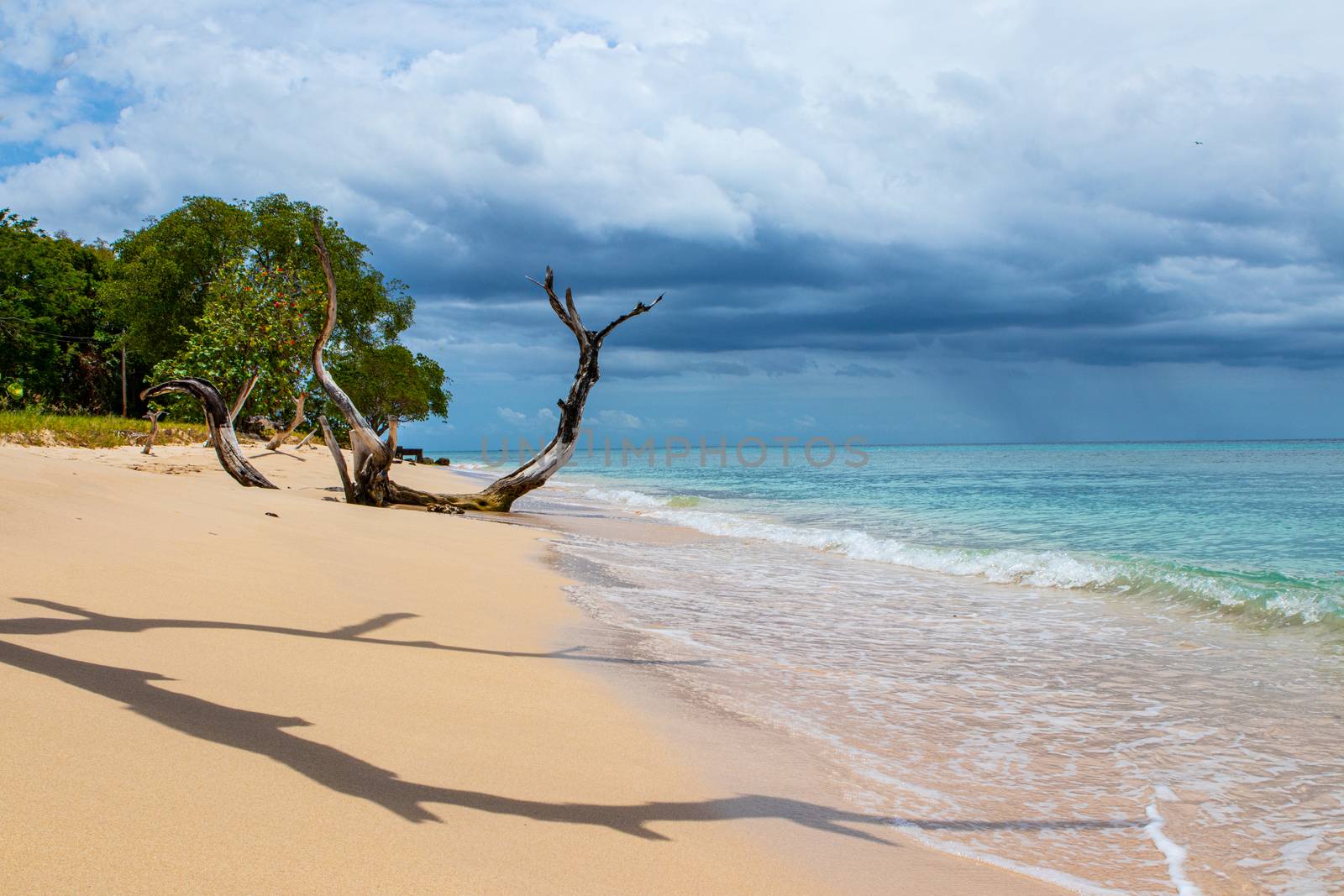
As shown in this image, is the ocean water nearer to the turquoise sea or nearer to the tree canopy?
the turquoise sea

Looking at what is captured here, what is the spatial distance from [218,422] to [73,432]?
42.1 feet

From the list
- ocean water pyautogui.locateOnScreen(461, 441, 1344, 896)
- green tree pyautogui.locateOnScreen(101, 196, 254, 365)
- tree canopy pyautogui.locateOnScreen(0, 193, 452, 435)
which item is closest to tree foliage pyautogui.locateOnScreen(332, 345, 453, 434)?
tree canopy pyautogui.locateOnScreen(0, 193, 452, 435)

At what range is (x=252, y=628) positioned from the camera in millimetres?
4508

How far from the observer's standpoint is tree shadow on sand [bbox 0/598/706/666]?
3758 mm

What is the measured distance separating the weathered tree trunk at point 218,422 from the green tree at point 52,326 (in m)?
23.9

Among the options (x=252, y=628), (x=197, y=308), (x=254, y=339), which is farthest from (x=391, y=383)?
(x=252, y=628)

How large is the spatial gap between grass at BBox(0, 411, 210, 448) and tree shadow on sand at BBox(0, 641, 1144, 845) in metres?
20.9

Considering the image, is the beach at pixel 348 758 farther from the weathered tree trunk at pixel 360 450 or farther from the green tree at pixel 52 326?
the green tree at pixel 52 326

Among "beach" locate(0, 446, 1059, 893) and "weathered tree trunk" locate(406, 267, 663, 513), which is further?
"weathered tree trunk" locate(406, 267, 663, 513)

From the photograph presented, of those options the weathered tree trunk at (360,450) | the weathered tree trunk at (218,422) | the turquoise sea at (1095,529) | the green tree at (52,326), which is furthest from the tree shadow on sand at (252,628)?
the green tree at (52,326)

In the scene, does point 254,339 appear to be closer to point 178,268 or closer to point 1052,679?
point 178,268

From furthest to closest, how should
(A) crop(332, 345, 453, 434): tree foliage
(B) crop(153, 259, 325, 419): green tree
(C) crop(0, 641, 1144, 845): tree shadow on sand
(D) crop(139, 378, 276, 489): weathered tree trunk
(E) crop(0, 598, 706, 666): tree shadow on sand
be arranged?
1. (A) crop(332, 345, 453, 434): tree foliage
2. (B) crop(153, 259, 325, 419): green tree
3. (D) crop(139, 378, 276, 489): weathered tree trunk
4. (E) crop(0, 598, 706, 666): tree shadow on sand
5. (C) crop(0, 641, 1144, 845): tree shadow on sand

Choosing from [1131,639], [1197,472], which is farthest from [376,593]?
[1197,472]

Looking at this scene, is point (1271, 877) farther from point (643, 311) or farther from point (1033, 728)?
point (643, 311)
